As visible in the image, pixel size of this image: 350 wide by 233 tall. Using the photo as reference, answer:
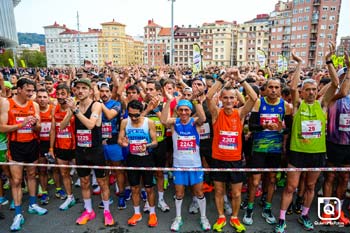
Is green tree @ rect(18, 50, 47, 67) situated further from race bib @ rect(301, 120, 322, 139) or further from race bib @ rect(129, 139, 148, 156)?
race bib @ rect(301, 120, 322, 139)

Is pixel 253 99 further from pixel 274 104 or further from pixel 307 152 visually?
pixel 307 152

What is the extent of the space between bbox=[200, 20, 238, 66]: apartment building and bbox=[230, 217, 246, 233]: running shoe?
3909 inches

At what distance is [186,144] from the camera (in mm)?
3916

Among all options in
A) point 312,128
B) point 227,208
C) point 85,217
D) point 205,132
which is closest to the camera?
point 312,128

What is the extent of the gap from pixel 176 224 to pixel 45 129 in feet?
9.72

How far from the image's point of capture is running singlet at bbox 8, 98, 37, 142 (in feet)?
13.4

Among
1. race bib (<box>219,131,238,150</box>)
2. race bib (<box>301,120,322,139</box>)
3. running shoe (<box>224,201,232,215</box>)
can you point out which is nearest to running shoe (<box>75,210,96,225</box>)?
A: running shoe (<box>224,201,232,215</box>)

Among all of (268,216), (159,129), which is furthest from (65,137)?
(268,216)

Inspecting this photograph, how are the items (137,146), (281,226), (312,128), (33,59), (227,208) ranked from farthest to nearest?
1. (33,59)
2. (227,208)
3. (137,146)
4. (281,226)
5. (312,128)

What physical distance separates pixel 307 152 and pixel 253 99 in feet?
3.70

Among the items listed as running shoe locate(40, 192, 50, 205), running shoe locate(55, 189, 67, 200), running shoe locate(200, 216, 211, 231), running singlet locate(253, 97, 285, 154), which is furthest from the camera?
running shoe locate(55, 189, 67, 200)

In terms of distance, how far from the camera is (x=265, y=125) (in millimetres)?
4023

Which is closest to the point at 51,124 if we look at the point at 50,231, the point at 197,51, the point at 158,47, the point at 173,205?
the point at 50,231

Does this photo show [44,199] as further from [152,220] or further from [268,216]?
[268,216]
